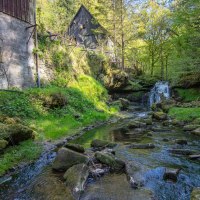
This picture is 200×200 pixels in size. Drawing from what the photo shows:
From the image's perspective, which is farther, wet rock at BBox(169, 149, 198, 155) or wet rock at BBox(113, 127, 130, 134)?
wet rock at BBox(113, 127, 130, 134)

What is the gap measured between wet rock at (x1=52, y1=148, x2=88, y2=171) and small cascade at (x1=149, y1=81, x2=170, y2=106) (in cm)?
2103

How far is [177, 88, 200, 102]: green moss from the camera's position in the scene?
24.2 metres

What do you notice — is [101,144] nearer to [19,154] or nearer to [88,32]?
[19,154]

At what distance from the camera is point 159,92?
93.6 feet

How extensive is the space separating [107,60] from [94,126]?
46.2 feet

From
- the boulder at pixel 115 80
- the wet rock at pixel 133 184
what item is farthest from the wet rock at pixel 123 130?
the boulder at pixel 115 80

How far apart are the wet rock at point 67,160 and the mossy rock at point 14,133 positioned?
2617 millimetres

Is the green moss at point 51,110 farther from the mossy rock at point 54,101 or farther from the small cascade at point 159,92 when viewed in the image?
the small cascade at point 159,92

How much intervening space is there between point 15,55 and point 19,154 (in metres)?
10.4

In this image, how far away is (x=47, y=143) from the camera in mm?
11055

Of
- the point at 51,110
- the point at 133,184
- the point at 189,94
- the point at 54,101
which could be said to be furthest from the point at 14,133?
the point at 189,94

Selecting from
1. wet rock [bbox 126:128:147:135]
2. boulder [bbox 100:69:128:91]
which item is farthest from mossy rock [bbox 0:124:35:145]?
boulder [bbox 100:69:128:91]

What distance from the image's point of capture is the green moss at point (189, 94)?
2416 centimetres

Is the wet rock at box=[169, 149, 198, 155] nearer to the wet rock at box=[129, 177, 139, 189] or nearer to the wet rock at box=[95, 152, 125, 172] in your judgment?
the wet rock at box=[95, 152, 125, 172]
